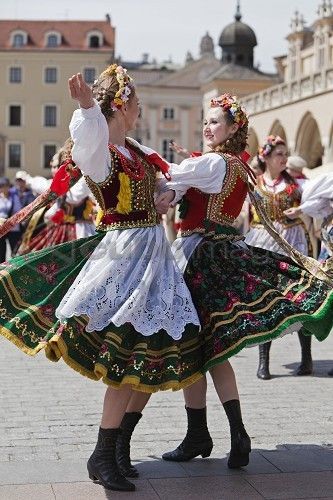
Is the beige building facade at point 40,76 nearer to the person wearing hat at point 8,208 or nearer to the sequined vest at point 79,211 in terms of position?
the person wearing hat at point 8,208

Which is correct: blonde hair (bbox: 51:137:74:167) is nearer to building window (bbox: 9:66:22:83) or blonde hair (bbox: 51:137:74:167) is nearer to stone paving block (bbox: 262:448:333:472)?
stone paving block (bbox: 262:448:333:472)

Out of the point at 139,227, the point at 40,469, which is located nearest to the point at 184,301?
the point at 139,227

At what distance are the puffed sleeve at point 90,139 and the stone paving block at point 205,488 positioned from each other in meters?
1.40

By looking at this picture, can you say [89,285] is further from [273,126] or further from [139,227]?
[273,126]

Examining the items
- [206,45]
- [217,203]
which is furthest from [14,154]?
[217,203]

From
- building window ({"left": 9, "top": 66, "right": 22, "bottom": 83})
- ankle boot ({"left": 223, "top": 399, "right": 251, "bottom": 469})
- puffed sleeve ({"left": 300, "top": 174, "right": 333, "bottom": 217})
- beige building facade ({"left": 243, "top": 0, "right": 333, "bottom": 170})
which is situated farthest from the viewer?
building window ({"left": 9, "top": 66, "right": 22, "bottom": 83})

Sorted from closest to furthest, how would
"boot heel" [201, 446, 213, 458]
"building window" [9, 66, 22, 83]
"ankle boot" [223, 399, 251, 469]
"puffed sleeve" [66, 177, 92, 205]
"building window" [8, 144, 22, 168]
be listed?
"ankle boot" [223, 399, 251, 469]
"boot heel" [201, 446, 213, 458]
"puffed sleeve" [66, 177, 92, 205]
"building window" [9, 66, 22, 83]
"building window" [8, 144, 22, 168]

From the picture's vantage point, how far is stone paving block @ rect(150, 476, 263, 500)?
14.4ft

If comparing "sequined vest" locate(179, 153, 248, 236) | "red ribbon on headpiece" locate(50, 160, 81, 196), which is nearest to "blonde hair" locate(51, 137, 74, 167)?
"red ribbon on headpiece" locate(50, 160, 81, 196)

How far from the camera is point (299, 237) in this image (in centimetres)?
820

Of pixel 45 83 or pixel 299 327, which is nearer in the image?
pixel 299 327

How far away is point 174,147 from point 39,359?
10.0ft

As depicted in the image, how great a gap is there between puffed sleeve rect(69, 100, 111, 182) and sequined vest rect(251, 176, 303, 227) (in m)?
3.54

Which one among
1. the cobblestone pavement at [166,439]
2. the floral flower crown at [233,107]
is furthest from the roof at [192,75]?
the floral flower crown at [233,107]
